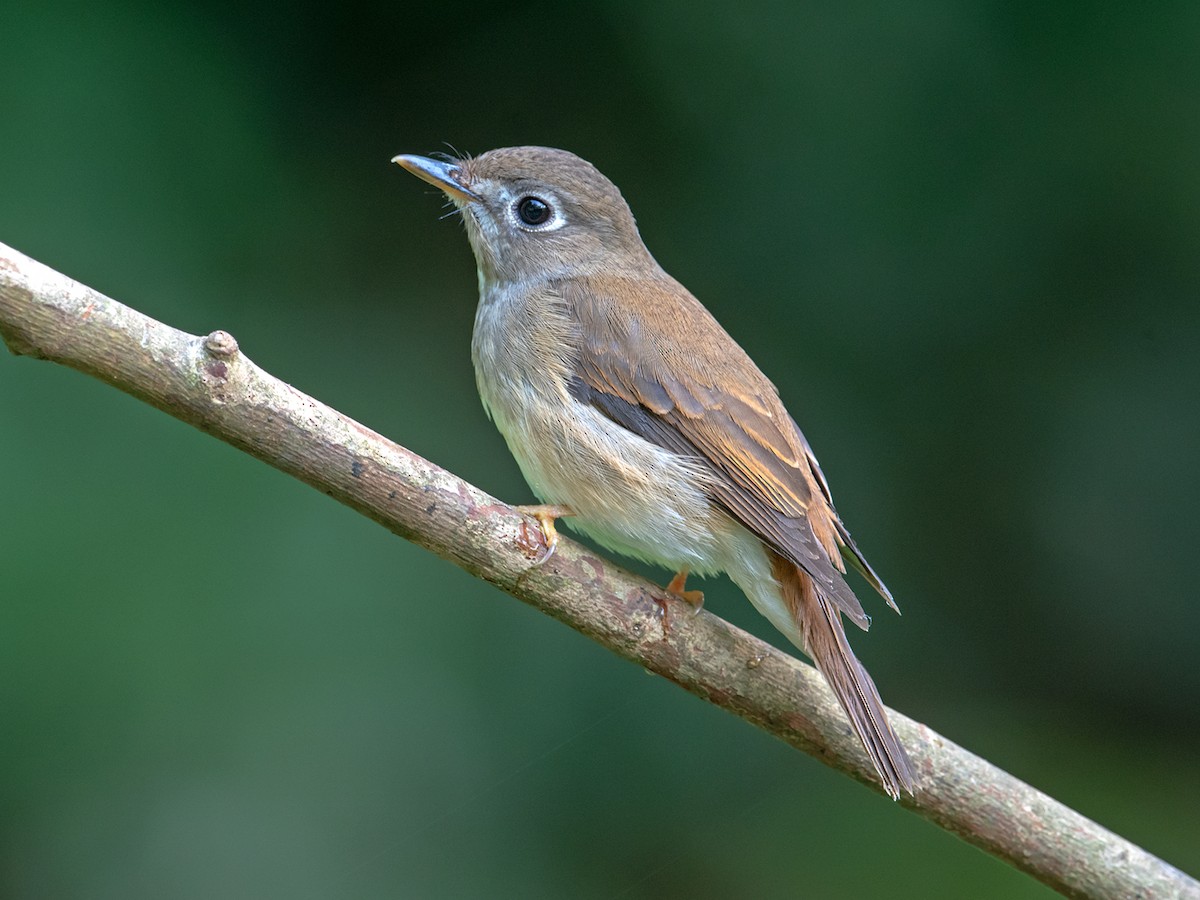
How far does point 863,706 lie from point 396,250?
287 cm

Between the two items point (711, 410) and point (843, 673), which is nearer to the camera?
point (843, 673)

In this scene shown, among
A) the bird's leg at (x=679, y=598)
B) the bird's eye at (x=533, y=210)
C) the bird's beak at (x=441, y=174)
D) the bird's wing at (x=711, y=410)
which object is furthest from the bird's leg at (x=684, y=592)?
the bird's beak at (x=441, y=174)

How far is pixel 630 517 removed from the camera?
125 inches

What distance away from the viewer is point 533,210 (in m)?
3.80

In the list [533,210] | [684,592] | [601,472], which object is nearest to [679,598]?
[684,592]

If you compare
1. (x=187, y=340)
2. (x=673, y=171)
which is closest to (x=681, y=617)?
(x=187, y=340)

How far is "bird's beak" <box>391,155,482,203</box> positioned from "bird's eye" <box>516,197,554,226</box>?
0.43 ft

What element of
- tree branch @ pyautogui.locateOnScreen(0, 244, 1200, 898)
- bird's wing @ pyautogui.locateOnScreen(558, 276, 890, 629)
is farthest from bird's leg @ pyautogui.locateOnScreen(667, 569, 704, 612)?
bird's wing @ pyautogui.locateOnScreen(558, 276, 890, 629)

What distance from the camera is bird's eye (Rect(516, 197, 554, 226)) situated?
3.80m

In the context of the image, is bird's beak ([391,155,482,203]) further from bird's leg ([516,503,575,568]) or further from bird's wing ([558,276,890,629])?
bird's leg ([516,503,575,568])

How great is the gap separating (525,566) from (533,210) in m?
1.38

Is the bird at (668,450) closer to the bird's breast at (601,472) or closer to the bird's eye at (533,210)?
the bird's breast at (601,472)

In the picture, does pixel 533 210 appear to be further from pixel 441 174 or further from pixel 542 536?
pixel 542 536

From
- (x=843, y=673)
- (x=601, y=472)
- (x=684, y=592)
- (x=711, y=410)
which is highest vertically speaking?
(x=711, y=410)
